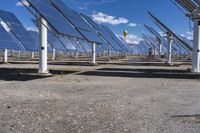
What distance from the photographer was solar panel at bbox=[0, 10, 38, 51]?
1614 inches

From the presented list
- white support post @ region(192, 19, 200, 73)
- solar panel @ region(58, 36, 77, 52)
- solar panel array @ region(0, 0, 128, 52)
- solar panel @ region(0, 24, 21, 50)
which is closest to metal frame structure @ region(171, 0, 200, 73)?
white support post @ region(192, 19, 200, 73)

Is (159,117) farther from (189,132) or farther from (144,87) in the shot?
(144,87)

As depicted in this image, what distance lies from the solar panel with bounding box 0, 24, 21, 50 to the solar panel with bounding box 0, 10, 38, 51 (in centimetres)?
155

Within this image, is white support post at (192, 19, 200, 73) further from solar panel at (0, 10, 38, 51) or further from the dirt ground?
solar panel at (0, 10, 38, 51)

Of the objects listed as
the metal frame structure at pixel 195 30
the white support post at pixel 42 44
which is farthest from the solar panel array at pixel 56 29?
the metal frame structure at pixel 195 30

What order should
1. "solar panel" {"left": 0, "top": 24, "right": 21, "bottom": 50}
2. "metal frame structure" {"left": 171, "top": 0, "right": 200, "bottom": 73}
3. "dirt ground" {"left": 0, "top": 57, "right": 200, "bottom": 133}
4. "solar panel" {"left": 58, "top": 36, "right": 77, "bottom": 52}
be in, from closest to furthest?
"dirt ground" {"left": 0, "top": 57, "right": 200, "bottom": 133} → "metal frame structure" {"left": 171, "top": 0, "right": 200, "bottom": 73} → "solar panel" {"left": 0, "top": 24, "right": 21, "bottom": 50} → "solar panel" {"left": 58, "top": 36, "right": 77, "bottom": 52}

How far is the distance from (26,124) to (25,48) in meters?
34.0

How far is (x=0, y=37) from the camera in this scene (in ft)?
122

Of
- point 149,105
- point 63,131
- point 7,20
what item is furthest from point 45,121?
point 7,20

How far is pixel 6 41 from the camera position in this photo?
37969mm

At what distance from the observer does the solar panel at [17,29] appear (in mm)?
41000

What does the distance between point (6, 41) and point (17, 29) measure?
18.4 feet

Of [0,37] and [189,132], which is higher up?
[0,37]

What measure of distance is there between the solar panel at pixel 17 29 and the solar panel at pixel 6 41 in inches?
60.9
